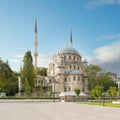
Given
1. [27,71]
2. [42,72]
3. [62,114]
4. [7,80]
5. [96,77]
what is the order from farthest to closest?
[42,72], [96,77], [27,71], [7,80], [62,114]

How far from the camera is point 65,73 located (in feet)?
287

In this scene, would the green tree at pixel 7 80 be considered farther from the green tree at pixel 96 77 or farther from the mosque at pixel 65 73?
the green tree at pixel 96 77

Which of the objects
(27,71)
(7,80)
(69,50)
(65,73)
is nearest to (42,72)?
(69,50)

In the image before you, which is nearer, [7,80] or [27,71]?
[7,80]

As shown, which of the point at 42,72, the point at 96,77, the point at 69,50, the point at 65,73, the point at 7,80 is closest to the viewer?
the point at 7,80

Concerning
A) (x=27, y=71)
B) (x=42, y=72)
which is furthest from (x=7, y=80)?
(x=42, y=72)

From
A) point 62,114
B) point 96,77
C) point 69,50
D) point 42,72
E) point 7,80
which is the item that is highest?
point 69,50

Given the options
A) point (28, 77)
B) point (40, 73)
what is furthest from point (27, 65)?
point (40, 73)

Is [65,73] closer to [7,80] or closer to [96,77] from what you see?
[96,77]

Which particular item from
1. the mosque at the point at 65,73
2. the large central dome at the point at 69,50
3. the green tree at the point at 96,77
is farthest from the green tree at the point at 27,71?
the green tree at the point at 96,77

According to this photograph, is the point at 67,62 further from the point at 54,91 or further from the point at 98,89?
the point at 98,89

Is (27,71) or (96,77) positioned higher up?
(27,71)

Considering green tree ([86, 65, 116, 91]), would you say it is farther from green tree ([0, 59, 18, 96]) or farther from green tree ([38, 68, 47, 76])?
green tree ([0, 59, 18, 96])

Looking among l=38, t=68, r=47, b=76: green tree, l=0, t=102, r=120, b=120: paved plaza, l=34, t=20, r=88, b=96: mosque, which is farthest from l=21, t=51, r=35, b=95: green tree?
l=0, t=102, r=120, b=120: paved plaza
